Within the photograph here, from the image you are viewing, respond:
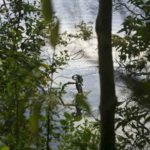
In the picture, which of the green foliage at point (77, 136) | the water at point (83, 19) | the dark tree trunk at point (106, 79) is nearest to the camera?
the water at point (83, 19)

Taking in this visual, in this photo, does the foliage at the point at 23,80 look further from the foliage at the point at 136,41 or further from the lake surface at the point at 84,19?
the foliage at the point at 136,41

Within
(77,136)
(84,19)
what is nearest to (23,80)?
(77,136)

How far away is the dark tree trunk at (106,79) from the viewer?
119 centimetres

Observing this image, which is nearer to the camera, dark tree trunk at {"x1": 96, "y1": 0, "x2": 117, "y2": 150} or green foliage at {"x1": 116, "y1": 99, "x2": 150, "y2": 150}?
dark tree trunk at {"x1": 96, "y1": 0, "x2": 117, "y2": 150}

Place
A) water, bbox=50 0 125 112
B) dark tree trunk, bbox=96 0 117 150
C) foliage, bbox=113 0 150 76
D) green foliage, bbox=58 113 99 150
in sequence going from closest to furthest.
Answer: water, bbox=50 0 125 112, dark tree trunk, bbox=96 0 117 150, green foliage, bbox=58 113 99 150, foliage, bbox=113 0 150 76

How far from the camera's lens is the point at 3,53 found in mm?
1945

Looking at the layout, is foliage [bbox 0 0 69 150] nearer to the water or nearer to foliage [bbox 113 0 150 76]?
the water

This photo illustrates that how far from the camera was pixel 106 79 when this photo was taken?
120 cm

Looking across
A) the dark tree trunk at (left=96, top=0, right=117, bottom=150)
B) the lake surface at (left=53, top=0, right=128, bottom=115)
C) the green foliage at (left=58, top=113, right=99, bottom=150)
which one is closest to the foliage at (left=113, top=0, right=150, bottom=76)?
the lake surface at (left=53, top=0, right=128, bottom=115)

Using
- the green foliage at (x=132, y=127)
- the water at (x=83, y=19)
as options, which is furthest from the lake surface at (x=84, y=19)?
the green foliage at (x=132, y=127)

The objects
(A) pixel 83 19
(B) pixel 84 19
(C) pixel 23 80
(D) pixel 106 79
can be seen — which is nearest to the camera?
(D) pixel 106 79

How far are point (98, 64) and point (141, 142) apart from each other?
83 cm

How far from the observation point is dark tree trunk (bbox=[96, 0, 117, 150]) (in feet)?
3.90

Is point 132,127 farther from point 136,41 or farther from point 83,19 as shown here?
point 83,19
